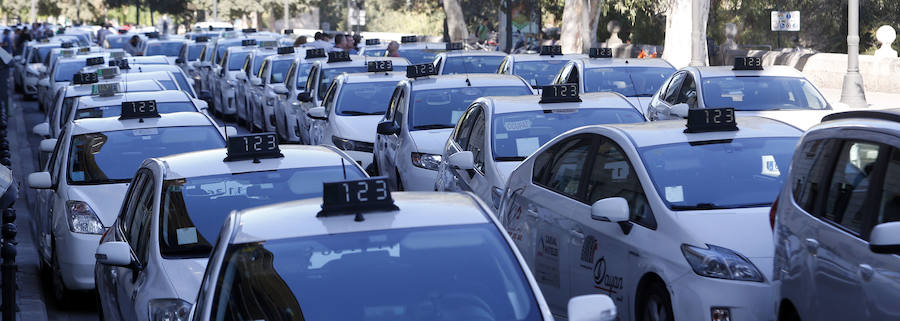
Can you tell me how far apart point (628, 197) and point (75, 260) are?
433 centimetres

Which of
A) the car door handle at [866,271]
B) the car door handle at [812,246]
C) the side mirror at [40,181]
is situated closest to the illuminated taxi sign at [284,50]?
the side mirror at [40,181]

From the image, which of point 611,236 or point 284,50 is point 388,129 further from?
point 284,50

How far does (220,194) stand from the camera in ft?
26.3

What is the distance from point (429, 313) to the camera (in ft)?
16.7

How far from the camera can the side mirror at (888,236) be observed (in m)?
5.29

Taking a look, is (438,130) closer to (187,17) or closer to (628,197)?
(628,197)

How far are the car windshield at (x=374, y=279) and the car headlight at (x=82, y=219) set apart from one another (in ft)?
17.2

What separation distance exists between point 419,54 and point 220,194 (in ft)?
66.5

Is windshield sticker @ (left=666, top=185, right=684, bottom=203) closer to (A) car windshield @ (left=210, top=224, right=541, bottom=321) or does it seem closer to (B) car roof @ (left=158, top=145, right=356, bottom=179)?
(B) car roof @ (left=158, top=145, right=356, bottom=179)

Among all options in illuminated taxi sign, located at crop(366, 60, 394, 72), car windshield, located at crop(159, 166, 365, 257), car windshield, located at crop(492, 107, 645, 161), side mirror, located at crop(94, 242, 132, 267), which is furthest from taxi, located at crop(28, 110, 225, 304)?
illuminated taxi sign, located at crop(366, 60, 394, 72)

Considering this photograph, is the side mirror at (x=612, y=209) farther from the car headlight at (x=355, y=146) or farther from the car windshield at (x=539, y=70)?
the car windshield at (x=539, y=70)

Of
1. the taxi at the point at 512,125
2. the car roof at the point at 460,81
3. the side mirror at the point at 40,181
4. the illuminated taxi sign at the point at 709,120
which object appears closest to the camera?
the illuminated taxi sign at the point at 709,120

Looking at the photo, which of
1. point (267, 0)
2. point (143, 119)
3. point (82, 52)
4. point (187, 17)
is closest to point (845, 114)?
point (143, 119)

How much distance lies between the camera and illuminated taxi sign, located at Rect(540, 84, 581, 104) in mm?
11688
